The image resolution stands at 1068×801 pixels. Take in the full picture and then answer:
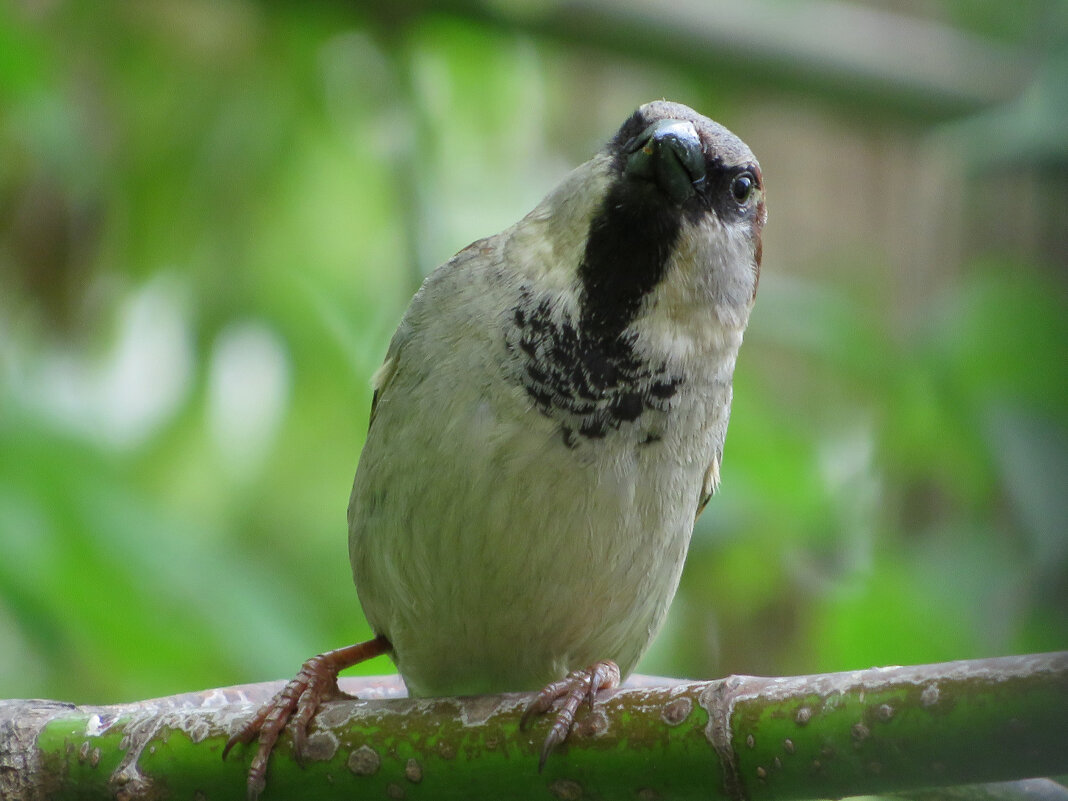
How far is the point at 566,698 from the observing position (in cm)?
216

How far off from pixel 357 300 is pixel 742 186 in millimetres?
1953

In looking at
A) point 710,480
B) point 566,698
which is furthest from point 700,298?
point 566,698

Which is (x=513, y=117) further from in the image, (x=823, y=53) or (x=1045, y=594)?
(x=1045, y=594)

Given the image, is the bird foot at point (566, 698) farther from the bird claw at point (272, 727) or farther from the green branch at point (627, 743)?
the bird claw at point (272, 727)

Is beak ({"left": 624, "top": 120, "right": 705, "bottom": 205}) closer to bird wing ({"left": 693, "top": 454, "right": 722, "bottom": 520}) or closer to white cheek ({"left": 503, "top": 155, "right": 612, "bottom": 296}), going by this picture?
white cheek ({"left": 503, "top": 155, "right": 612, "bottom": 296})

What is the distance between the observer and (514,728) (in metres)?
2.11

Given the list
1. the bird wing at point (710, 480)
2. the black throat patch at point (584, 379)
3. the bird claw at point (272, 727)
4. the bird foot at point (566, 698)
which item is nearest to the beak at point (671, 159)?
the black throat patch at point (584, 379)

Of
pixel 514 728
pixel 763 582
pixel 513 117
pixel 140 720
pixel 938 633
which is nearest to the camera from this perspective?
pixel 514 728

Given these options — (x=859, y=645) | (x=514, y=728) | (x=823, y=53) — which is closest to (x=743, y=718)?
(x=514, y=728)

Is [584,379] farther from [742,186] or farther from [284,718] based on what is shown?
[284,718]

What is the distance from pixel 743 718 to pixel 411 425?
1.09 metres

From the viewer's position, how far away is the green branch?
1.62 metres

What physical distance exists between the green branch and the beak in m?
1.02

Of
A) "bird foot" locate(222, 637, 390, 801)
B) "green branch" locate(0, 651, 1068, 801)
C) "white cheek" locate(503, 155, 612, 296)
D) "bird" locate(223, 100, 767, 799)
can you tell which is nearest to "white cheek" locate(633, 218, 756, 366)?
"bird" locate(223, 100, 767, 799)
